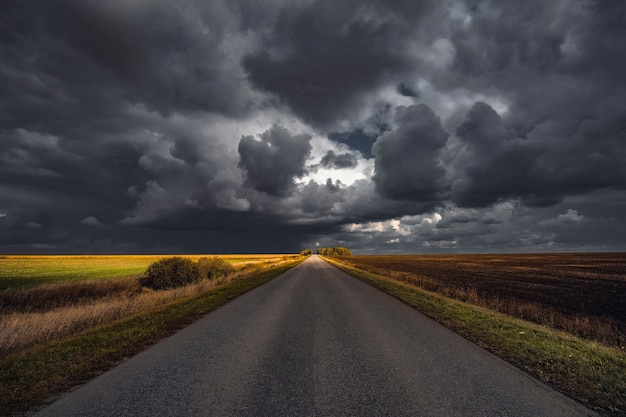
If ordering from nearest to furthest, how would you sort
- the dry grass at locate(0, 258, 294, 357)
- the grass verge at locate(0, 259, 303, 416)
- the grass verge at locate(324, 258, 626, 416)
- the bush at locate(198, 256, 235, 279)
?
1. the grass verge at locate(0, 259, 303, 416)
2. the grass verge at locate(324, 258, 626, 416)
3. the dry grass at locate(0, 258, 294, 357)
4. the bush at locate(198, 256, 235, 279)

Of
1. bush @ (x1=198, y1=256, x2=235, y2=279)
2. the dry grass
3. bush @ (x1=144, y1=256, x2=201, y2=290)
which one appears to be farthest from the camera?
bush @ (x1=198, y1=256, x2=235, y2=279)

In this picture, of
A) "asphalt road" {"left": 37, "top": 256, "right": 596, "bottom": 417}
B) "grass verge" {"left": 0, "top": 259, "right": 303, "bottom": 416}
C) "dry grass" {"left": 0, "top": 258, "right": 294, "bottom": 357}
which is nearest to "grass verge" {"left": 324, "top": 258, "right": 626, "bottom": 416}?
"asphalt road" {"left": 37, "top": 256, "right": 596, "bottom": 417}

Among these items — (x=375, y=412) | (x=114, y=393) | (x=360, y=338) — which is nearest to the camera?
(x=375, y=412)

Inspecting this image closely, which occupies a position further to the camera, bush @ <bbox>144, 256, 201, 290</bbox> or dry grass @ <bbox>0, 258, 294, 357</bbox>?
bush @ <bbox>144, 256, 201, 290</bbox>

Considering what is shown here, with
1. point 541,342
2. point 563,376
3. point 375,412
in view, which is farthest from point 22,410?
point 541,342

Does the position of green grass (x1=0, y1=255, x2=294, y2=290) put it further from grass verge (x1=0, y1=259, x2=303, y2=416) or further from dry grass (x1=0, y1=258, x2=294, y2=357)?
grass verge (x1=0, y1=259, x2=303, y2=416)

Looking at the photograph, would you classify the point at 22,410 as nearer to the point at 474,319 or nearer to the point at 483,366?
the point at 483,366

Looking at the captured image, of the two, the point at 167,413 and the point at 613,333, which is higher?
the point at 167,413

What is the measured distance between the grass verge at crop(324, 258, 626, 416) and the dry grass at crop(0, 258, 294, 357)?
12906 mm

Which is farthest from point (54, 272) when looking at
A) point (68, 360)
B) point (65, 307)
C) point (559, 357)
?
point (559, 357)

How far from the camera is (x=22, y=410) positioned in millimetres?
4801

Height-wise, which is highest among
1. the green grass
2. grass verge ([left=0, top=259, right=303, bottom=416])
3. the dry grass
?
the green grass

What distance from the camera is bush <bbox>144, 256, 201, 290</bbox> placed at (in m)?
29.5

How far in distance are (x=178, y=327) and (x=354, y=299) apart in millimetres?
8738
